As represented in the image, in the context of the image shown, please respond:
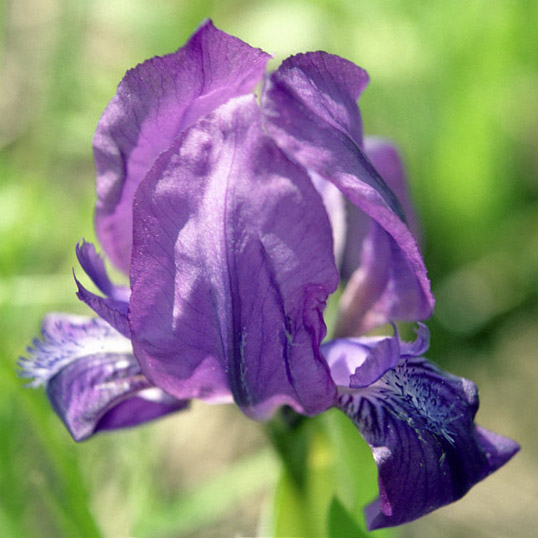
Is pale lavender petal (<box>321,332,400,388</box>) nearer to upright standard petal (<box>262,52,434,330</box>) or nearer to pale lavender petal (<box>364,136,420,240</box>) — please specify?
upright standard petal (<box>262,52,434,330</box>)

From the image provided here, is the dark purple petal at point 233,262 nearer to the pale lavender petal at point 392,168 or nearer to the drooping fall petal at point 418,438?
the drooping fall petal at point 418,438

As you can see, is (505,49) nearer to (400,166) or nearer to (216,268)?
(400,166)

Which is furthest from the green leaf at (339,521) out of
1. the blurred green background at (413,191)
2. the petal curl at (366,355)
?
the blurred green background at (413,191)

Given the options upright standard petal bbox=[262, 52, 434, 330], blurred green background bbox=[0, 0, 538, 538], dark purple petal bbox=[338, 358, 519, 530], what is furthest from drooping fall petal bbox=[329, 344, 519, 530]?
blurred green background bbox=[0, 0, 538, 538]

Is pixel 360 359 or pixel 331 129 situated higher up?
pixel 331 129

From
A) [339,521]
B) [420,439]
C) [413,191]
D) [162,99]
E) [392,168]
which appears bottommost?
[413,191]

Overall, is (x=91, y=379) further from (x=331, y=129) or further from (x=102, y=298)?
(x=331, y=129)

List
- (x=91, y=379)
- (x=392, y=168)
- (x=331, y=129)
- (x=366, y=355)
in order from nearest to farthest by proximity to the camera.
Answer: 1. (x=331, y=129)
2. (x=366, y=355)
3. (x=91, y=379)
4. (x=392, y=168)

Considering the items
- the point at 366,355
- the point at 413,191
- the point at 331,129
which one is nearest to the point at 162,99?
the point at 331,129
